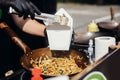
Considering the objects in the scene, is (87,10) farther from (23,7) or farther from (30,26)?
(23,7)

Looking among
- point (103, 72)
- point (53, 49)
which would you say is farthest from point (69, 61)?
point (103, 72)

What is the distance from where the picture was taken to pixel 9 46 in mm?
3723

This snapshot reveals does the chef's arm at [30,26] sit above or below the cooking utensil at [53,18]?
below

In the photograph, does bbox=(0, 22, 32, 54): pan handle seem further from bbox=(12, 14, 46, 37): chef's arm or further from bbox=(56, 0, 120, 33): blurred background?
bbox=(56, 0, 120, 33): blurred background

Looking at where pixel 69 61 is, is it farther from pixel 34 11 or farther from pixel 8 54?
pixel 8 54

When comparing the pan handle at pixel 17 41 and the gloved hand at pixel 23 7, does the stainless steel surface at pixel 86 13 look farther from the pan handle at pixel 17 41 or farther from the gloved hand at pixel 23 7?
the gloved hand at pixel 23 7

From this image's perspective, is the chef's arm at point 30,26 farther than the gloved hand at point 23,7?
Yes

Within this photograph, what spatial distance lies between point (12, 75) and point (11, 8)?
1.82 feet

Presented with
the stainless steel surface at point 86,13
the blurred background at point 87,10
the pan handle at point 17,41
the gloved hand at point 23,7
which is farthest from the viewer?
the blurred background at point 87,10

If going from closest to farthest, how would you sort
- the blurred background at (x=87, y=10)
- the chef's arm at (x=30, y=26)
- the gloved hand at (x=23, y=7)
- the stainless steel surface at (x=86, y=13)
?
the gloved hand at (x=23, y=7), the chef's arm at (x=30, y=26), the stainless steel surface at (x=86, y=13), the blurred background at (x=87, y=10)

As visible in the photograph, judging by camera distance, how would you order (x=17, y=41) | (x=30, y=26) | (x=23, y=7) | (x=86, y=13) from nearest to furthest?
(x=23, y=7)
(x=17, y=41)
(x=30, y=26)
(x=86, y=13)

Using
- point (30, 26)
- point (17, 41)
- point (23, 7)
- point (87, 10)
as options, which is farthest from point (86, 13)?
point (23, 7)

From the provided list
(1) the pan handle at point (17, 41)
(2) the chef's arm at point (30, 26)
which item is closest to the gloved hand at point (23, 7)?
(1) the pan handle at point (17, 41)

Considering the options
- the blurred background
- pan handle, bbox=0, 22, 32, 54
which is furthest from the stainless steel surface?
pan handle, bbox=0, 22, 32, 54
